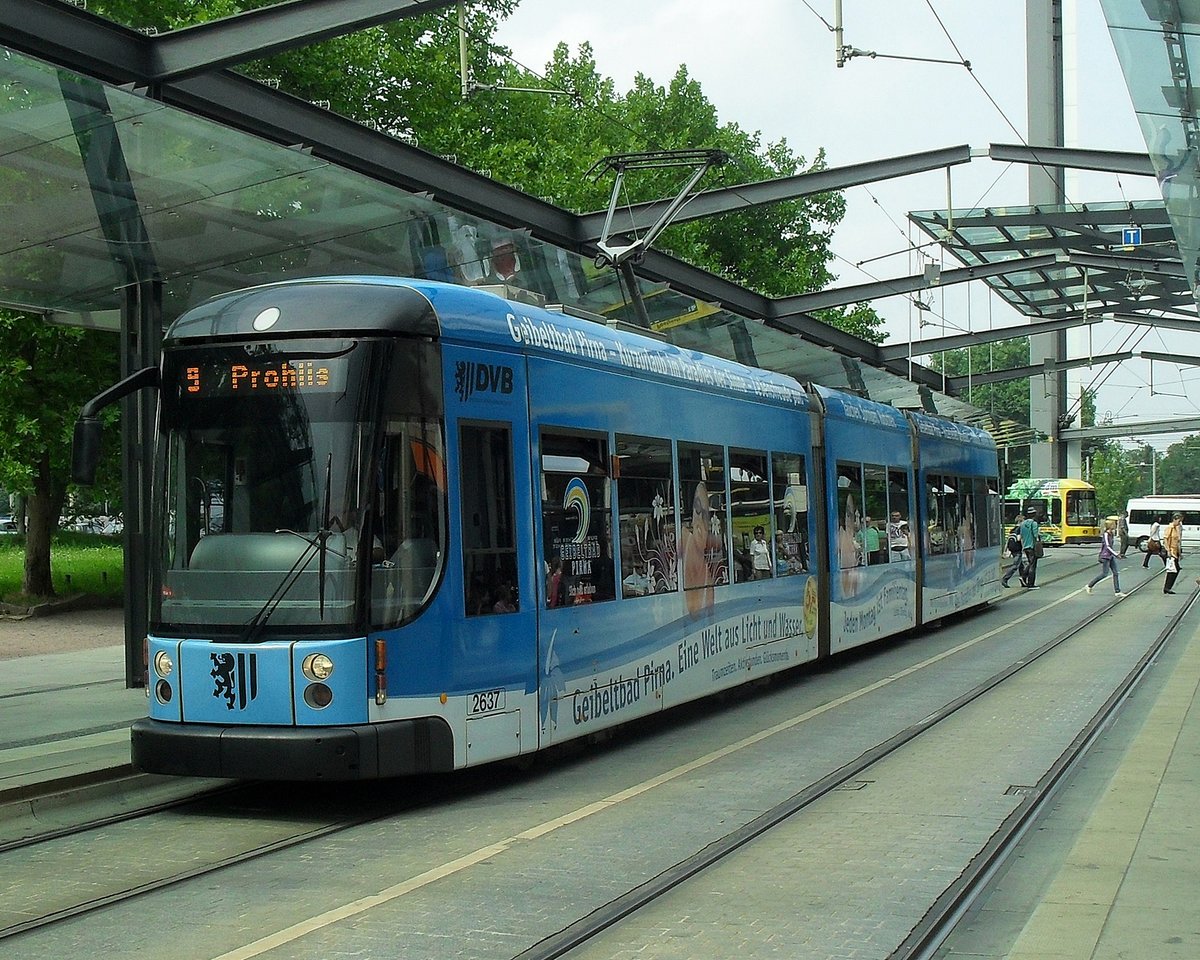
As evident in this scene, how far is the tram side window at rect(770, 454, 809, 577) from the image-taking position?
14.8 m

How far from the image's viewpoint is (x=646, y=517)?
1136cm

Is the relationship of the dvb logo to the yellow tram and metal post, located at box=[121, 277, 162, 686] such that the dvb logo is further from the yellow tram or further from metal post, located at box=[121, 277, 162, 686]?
the yellow tram

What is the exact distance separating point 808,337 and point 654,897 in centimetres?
2426

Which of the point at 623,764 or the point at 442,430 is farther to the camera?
the point at 623,764

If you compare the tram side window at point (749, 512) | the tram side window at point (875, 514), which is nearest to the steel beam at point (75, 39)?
the tram side window at point (749, 512)

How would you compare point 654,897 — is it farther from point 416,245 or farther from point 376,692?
point 416,245

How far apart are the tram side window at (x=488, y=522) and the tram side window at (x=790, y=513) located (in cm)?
574

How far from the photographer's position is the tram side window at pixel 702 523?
12242 mm

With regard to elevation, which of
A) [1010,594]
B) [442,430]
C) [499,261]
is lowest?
[1010,594]

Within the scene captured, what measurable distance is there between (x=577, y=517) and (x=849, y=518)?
7.94 metres

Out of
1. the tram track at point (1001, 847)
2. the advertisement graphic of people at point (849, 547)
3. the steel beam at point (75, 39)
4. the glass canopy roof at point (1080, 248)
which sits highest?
the glass canopy roof at point (1080, 248)

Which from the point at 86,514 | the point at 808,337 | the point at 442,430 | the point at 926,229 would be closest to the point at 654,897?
the point at 442,430

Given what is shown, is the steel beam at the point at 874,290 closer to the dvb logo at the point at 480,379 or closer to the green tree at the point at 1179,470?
the dvb logo at the point at 480,379

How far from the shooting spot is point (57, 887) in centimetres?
696
